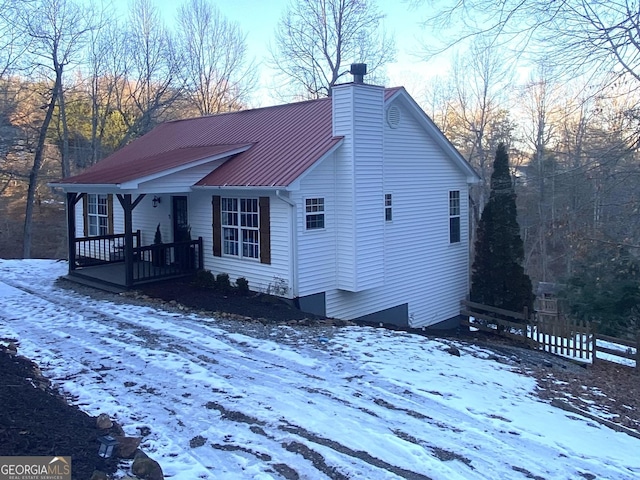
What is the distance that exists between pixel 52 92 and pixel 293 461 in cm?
2848

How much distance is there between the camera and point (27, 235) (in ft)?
90.0

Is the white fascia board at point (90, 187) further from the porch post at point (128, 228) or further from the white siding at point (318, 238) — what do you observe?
the white siding at point (318, 238)

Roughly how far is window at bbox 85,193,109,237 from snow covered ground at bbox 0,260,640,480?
8.31 m

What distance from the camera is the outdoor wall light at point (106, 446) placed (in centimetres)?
506

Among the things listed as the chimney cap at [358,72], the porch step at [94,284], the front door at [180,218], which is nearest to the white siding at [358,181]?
the chimney cap at [358,72]

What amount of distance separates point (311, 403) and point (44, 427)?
2.94 metres

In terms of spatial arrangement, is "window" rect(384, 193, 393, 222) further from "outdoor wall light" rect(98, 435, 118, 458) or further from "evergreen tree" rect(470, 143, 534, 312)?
"outdoor wall light" rect(98, 435, 118, 458)

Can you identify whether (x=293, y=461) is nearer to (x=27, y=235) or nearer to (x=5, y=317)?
(x=5, y=317)

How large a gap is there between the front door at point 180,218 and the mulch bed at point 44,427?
9.08 m

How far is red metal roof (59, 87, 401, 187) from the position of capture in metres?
13.0

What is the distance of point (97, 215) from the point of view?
63.2 feet

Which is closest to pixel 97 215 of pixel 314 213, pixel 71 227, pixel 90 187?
pixel 71 227

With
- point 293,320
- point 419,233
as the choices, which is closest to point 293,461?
point 293,320

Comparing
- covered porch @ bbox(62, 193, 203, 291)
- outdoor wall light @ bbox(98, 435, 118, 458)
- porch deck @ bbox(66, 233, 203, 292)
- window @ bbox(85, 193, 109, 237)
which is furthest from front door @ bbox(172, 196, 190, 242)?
outdoor wall light @ bbox(98, 435, 118, 458)
